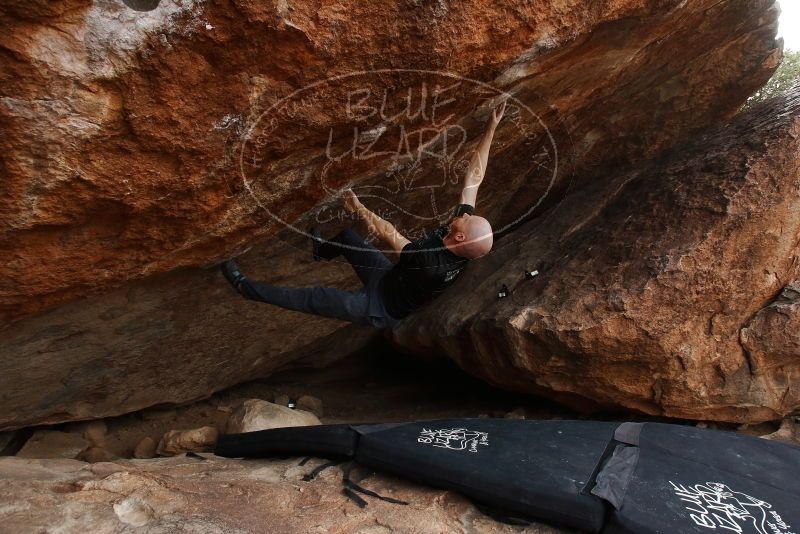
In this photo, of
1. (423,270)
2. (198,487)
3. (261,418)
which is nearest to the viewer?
(198,487)

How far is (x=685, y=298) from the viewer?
3094mm

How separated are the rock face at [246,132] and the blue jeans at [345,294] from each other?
23 cm

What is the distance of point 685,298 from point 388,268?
166 cm

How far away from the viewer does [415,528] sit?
7.46ft

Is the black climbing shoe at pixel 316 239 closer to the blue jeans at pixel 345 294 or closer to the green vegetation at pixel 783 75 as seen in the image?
the blue jeans at pixel 345 294

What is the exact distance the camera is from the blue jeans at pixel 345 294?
3012 mm

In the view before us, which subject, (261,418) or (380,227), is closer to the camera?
(380,227)

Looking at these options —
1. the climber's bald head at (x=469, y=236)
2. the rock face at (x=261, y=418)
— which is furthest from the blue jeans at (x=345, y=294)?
the rock face at (x=261, y=418)

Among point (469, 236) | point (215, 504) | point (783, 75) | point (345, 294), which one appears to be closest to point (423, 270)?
point (469, 236)

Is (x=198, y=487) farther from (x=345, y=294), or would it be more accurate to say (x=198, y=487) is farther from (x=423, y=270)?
(x=423, y=270)

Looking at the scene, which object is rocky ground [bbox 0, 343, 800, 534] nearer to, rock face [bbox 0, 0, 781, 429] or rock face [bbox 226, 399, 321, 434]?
rock face [bbox 226, 399, 321, 434]

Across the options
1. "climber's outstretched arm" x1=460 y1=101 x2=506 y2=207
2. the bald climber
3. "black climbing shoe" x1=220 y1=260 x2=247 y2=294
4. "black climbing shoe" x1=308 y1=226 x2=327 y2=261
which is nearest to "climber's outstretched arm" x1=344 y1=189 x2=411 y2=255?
the bald climber

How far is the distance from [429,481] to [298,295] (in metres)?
1.19

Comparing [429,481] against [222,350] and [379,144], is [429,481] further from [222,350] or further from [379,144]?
[222,350]
